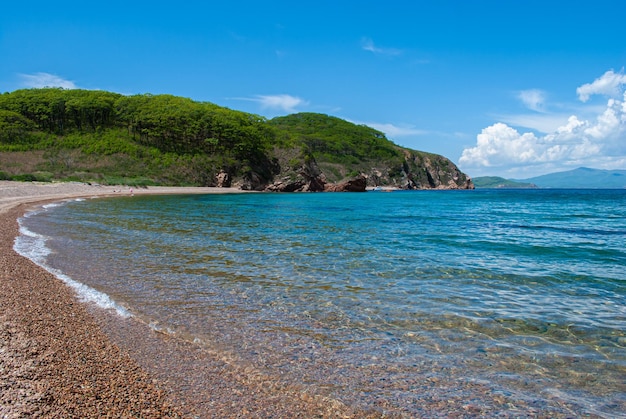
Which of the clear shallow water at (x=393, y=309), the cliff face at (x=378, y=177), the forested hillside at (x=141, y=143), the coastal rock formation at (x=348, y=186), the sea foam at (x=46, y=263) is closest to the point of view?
the clear shallow water at (x=393, y=309)

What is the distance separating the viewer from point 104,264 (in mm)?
12000

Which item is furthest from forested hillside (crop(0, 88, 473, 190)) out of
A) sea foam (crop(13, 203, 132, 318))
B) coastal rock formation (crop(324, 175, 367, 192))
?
sea foam (crop(13, 203, 132, 318))

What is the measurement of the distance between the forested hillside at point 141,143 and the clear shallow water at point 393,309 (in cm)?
6820

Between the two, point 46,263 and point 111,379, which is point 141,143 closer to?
point 46,263

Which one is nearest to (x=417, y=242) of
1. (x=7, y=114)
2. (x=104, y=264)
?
(x=104, y=264)

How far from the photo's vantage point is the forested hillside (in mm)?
82562

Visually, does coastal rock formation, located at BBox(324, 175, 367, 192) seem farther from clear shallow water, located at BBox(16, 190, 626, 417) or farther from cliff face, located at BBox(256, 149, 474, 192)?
clear shallow water, located at BBox(16, 190, 626, 417)

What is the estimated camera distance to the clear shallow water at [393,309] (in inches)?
207

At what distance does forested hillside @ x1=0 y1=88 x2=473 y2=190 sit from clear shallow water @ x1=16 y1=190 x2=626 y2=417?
68.2m

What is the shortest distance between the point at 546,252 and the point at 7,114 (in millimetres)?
107636

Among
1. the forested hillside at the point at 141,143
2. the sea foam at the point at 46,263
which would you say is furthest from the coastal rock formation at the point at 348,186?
the sea foam at the point at 46,263

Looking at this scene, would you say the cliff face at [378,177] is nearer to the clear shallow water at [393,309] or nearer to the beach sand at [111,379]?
the clear shallow water at [393,309]

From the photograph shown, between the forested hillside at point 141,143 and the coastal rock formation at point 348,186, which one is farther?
the coastal rock formation at point 348,186

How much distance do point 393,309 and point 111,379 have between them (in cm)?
535
